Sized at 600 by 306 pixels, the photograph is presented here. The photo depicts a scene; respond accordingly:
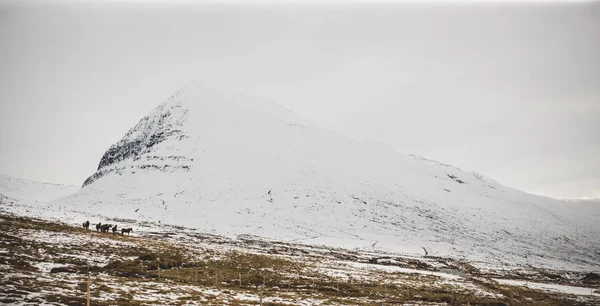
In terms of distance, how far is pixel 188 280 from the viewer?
93.0 ft

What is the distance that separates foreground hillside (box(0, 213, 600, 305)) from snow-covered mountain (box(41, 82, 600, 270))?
40.2 meters

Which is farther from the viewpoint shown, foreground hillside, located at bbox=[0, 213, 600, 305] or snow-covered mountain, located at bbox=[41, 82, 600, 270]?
snow-covered mountain, located at bbox=[41, 82, 600, 270]

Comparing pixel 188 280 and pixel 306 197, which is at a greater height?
pixel 306 197

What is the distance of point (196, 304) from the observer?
18812 mm

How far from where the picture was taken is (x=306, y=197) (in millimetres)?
117250

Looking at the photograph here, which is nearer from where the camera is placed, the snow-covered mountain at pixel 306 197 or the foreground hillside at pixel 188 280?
the foreground hillside at pixel 188 280

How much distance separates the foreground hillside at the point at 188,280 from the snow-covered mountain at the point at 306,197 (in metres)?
40.2

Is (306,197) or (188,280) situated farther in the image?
(306,197)

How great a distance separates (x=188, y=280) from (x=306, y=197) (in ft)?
295

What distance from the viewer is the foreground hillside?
18359mm

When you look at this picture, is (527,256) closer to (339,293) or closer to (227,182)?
(339,293)

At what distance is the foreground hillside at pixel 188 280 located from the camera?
60.2ft

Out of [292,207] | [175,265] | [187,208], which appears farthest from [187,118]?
[175,265]

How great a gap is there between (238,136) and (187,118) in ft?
93.5
